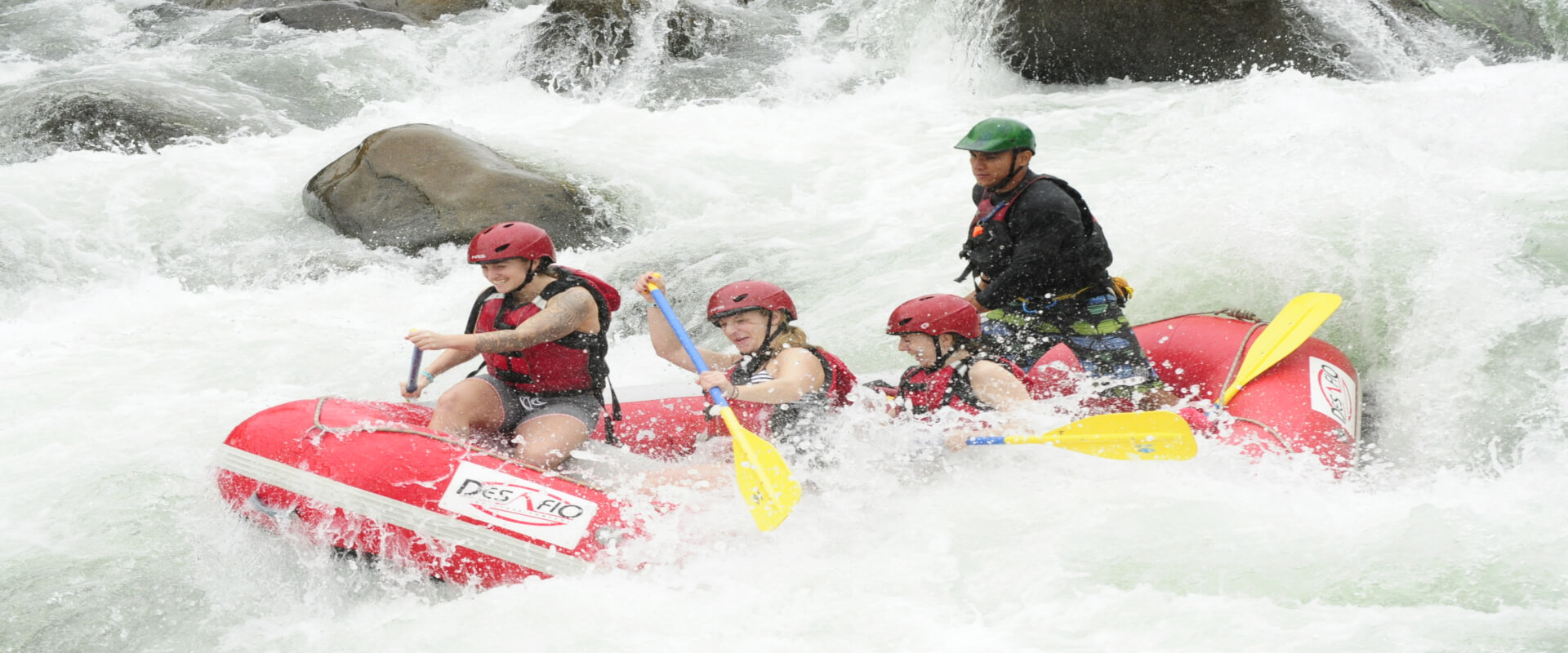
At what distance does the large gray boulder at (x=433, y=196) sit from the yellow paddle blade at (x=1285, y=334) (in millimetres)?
4422

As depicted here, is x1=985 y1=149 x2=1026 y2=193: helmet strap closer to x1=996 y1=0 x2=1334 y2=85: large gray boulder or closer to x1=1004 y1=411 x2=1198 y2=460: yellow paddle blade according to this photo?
x1=1004 y1=411 x2=1198 y2=460: yellow paddle blade

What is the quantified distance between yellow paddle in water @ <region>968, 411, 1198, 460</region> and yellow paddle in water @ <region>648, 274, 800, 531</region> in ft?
2.12

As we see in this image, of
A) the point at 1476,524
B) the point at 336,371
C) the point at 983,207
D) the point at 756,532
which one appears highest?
the point at 983,207

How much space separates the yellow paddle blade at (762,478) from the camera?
364 centimetres

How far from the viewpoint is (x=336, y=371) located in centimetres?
620

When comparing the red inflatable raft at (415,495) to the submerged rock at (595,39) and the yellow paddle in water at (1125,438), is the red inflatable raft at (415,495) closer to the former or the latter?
the yellow paddle in water at (1125,438)

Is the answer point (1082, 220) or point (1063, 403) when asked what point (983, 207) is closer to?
point (1082, 220)

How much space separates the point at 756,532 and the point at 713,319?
74 cm

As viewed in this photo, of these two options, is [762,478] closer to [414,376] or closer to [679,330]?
[679,330]

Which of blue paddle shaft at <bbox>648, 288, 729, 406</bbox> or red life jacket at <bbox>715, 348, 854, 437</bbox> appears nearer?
red life jacket at <bbox>715, 348, 854, 437</bbox>

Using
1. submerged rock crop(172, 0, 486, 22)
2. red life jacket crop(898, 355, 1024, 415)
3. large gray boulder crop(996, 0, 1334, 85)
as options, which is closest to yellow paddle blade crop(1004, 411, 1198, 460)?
red life jacket crop(898, 355, 1024, 415)

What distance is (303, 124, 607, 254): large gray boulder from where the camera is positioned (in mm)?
7551

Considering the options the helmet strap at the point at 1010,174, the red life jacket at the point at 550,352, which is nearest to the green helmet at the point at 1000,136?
the helmet strap at the point at 1010,174

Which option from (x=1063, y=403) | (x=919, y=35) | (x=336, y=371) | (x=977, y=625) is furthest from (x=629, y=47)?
(x=977, y=625)
